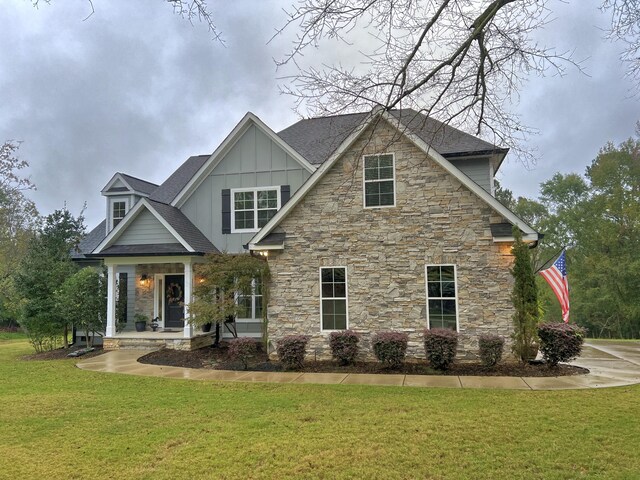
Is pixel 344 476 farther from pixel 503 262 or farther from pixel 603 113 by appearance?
pixel 603 113

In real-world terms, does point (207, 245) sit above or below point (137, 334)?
above

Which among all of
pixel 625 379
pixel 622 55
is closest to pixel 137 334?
pixel 625 379

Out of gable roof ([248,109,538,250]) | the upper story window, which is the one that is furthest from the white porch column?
gable roof ([248,109,538,250])

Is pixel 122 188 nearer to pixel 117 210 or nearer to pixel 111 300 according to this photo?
pixel 117 210

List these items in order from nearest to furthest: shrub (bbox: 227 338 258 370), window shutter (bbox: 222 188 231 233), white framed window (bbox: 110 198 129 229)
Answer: shrub (bbox: 227 338 258 370)
window shutter (bbox: 222 188 231 233)
white framed window (bbox: 110 198 129 229)

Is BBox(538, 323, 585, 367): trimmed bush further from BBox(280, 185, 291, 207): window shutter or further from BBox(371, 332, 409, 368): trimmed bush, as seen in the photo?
BBox(280, 185, 291, 207): window shutter

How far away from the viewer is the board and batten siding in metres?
15.2

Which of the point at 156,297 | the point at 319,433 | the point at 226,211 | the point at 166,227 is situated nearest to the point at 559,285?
the point at 319,433

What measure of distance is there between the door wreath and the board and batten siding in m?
2.35

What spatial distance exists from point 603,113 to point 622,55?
285cm

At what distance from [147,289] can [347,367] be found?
30.9 feet

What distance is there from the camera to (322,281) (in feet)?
37.2

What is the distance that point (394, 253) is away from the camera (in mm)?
10945

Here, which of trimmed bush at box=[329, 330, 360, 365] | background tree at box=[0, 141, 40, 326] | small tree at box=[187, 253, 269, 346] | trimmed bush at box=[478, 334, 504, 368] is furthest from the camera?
background tree at box=[0, 141, 40, 326]
